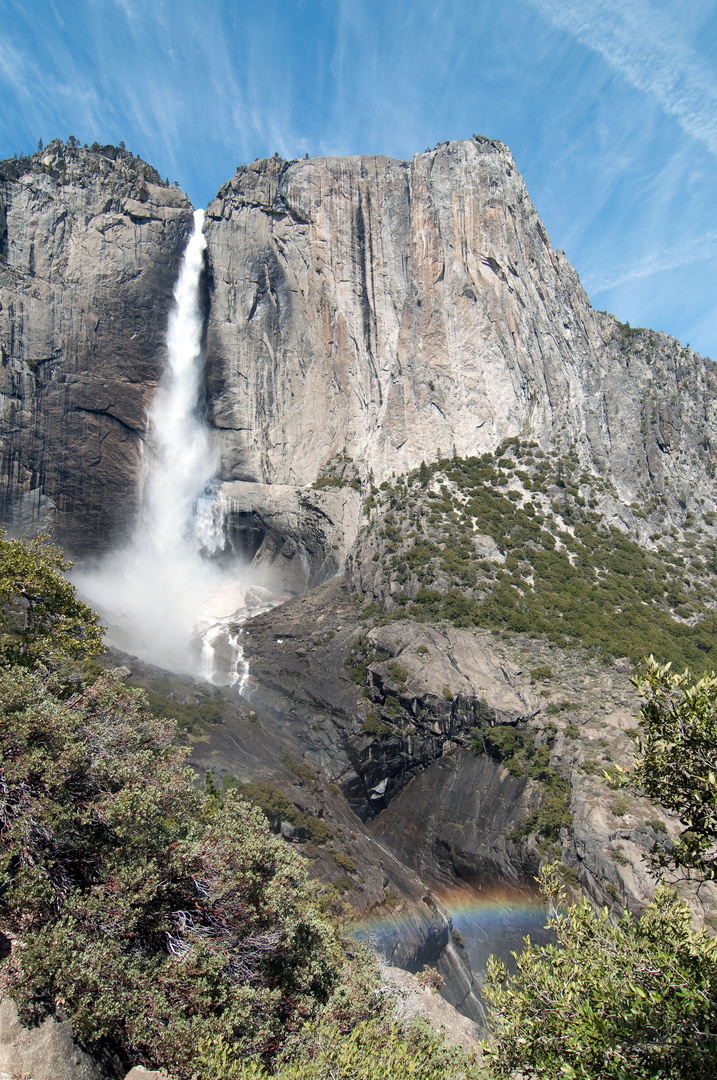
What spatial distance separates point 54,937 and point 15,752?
323 centimetres

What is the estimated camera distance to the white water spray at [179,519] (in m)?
56.1

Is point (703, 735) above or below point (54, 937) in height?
above

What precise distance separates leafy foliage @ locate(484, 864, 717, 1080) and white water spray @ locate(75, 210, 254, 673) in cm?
4676

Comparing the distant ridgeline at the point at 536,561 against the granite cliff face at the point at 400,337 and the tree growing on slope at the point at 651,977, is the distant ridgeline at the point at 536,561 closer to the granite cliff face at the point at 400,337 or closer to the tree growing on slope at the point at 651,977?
the granite cliff face at the point at 400,337

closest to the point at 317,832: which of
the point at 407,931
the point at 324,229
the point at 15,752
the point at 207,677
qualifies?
the point at 407,931

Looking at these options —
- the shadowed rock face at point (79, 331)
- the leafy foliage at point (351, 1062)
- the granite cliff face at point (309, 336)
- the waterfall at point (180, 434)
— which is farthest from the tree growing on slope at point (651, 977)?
the waterfall at point (180, 434)

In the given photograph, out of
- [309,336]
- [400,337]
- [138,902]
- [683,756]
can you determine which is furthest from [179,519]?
[683,756]

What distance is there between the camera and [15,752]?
11398mm

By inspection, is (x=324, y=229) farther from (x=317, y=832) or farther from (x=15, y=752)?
(x=15, y=752)

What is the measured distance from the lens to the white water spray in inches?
2210

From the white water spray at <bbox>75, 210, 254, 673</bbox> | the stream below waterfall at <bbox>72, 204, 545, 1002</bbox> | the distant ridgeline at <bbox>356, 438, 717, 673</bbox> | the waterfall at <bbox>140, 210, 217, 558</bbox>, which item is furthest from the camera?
the waterfall at <bbox>140, 210, 217, 558</bbox>

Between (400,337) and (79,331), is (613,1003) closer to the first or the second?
(79,331)

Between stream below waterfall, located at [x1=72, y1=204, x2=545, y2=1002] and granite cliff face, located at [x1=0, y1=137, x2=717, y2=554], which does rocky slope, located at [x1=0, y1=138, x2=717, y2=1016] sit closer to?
granite cliff face, located at [x1=0, y1=137, x2=717, y2=554]

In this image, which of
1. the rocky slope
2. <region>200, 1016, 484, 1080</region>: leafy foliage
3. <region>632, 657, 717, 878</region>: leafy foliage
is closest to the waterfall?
the rocky slope
